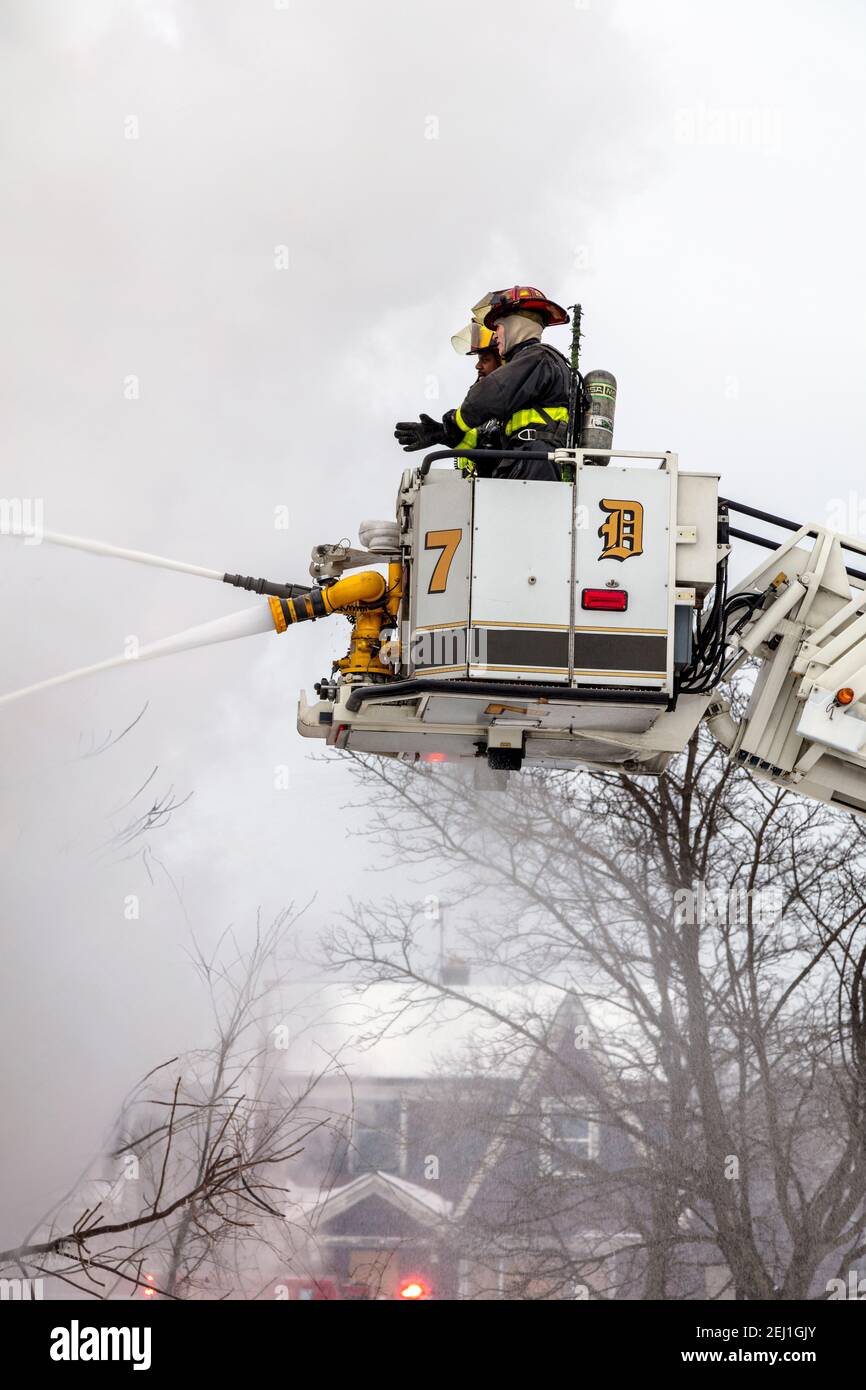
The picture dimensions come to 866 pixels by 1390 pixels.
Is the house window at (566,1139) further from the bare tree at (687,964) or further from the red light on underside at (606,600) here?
the red light on underside at (606,600)

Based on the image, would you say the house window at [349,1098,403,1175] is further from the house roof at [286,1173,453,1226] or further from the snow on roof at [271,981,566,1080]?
the snow on roof at [271,981,566,1080]

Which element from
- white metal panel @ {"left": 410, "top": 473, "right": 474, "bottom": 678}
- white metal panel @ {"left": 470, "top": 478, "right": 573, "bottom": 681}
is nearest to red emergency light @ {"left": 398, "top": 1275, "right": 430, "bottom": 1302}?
white metal panel @ {"left": 410, "top": 473, "right": 474, "bottom": 678}

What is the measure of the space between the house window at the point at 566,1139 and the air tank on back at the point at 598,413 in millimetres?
8237

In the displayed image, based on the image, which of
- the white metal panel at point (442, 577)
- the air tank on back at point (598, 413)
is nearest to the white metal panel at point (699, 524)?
the air tank on back at point (598, 413)

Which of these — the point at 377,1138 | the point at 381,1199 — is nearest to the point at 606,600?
the point at 377,1138

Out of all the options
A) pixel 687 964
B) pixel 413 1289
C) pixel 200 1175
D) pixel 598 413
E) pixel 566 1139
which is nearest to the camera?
pixel 598 413

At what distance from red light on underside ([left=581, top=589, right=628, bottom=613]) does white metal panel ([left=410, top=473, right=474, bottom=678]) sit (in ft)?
2.38

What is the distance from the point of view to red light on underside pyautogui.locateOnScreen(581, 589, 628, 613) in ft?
27.5

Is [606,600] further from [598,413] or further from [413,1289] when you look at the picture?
[413,1289]

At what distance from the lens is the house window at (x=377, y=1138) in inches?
552

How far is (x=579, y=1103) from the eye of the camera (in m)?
14.9

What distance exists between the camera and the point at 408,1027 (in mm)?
14766

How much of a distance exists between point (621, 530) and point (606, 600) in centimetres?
45
